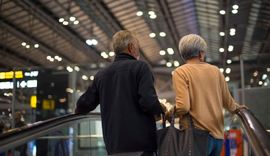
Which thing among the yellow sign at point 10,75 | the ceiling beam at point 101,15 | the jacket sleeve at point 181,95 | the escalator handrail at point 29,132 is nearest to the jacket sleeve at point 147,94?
the jacket sleeve at point 181,95

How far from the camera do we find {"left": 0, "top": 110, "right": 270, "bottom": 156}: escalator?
6.25ft

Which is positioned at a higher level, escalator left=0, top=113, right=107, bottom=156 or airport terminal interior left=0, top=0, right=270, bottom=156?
airport terminal interior left=0, top=0, right=270, bottom=156

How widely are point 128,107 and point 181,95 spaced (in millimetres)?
387

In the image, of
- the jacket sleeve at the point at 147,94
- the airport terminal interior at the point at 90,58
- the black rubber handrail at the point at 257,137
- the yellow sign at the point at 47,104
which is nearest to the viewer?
the black rubber handrail at the point at 257,137

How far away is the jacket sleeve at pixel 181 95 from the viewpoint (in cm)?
236

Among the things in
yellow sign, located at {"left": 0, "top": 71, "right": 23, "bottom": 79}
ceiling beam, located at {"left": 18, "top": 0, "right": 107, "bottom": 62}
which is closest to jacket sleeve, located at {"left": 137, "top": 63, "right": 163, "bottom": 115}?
yellow sign, located at {"left": 0, "top": 71, "right": 23, "bottom": 79}

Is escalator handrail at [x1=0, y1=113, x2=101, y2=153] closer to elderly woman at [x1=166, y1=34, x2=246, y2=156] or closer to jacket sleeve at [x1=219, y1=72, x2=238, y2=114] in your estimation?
elderly woman at [x1=166, y1=34, x2=246, y2=156]

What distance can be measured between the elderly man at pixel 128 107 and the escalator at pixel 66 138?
1.67 ft

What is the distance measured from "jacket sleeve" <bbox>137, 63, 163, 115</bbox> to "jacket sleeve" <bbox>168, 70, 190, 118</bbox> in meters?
0.14

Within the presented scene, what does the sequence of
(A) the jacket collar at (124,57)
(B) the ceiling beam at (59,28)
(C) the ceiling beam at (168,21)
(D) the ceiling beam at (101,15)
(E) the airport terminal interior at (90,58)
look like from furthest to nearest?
1. (C) the ceiling beam at (168,21)
2. (D) the ceiling beam at (101,15)
3. (B) the ceiling beam at (59,28)
4. (E) the airport terminal interior at (90,58)
5. (A) the jacket collar at (124,57)

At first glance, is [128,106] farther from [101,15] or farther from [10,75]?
[101,15]

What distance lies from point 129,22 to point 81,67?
10.0 m

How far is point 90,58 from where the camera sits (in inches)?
1008

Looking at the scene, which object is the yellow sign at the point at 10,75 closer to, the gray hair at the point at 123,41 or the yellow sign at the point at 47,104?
the yellow sign at the point at 47,104
